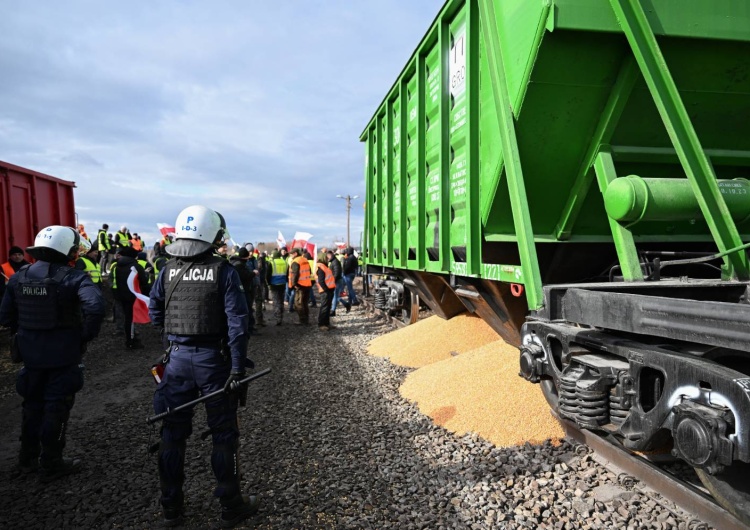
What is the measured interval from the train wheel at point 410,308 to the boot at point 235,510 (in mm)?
6160

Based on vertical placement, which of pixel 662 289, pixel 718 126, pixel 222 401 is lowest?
pixel 222 401

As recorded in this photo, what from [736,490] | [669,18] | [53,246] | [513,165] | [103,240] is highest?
[669,18]

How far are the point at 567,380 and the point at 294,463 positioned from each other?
230cm

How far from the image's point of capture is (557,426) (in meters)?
3.89

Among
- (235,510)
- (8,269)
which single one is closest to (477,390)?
(235,510)

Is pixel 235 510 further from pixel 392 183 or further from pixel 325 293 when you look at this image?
pixel 325 293

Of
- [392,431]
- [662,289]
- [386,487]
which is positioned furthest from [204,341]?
[662,289]

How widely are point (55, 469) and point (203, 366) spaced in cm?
177

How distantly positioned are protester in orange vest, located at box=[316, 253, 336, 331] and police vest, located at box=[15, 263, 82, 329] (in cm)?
672

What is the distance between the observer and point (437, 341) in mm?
6910

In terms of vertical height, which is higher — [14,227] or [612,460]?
[14,227]

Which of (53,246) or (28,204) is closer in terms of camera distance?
Answer: (53,246)

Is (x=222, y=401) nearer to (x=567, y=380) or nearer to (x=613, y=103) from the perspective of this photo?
(x=567, y=380)

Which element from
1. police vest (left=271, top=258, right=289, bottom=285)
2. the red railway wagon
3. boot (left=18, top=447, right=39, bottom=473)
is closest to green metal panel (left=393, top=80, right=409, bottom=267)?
boot (left=18, top=447, right=39, bottom=473)
